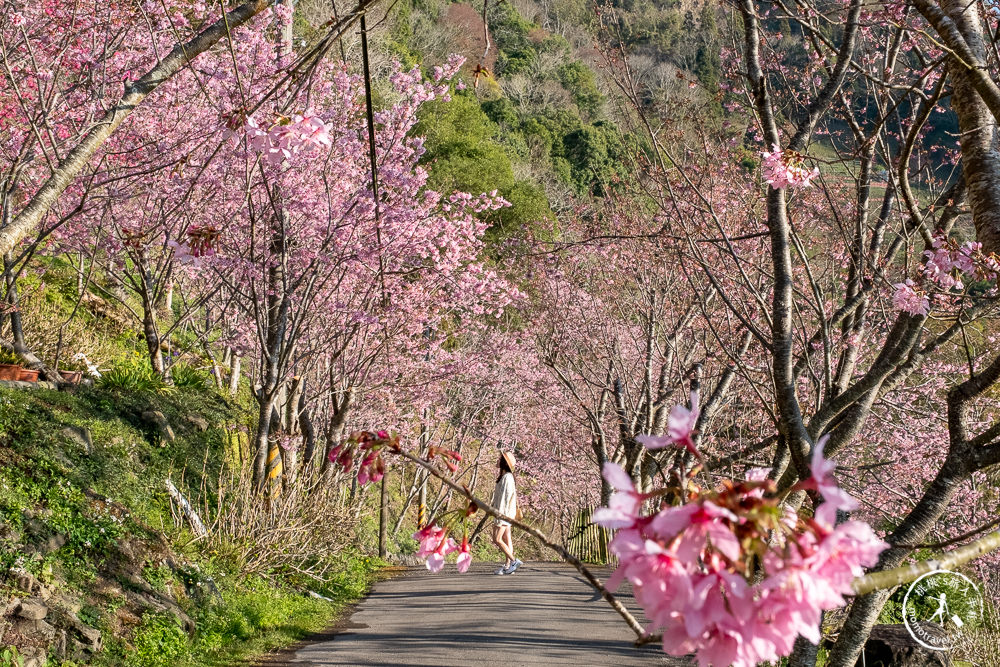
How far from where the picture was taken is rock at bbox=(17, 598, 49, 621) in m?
4.99

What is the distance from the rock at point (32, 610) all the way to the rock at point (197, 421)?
6.71 m

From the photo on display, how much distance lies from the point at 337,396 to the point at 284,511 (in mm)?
4497

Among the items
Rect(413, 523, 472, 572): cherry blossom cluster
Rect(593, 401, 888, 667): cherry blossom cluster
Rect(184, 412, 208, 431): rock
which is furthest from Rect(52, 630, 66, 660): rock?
Rect(184, 412, 208, 431): rock

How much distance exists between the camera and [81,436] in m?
8.39

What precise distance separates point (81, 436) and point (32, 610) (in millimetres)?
3687

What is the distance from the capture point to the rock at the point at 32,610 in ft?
16.4

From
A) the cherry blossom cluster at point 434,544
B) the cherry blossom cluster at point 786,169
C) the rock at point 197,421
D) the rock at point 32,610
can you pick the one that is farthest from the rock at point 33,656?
the rock at point 197,421

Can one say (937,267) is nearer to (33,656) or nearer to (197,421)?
(33,656)

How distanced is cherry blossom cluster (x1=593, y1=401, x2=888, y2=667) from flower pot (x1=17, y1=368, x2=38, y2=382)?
10.1m

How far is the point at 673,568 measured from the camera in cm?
99

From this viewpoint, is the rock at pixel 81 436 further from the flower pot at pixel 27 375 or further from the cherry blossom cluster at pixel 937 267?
the cherry blossom cluster at pixel 937 267

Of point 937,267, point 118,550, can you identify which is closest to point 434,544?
point 937,267

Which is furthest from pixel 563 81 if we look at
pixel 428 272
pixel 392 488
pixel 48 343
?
pixel 48 343

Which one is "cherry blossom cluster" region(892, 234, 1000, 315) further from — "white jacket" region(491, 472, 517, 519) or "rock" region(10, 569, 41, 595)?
"white jacket" region(491, 472, 517, 519)
